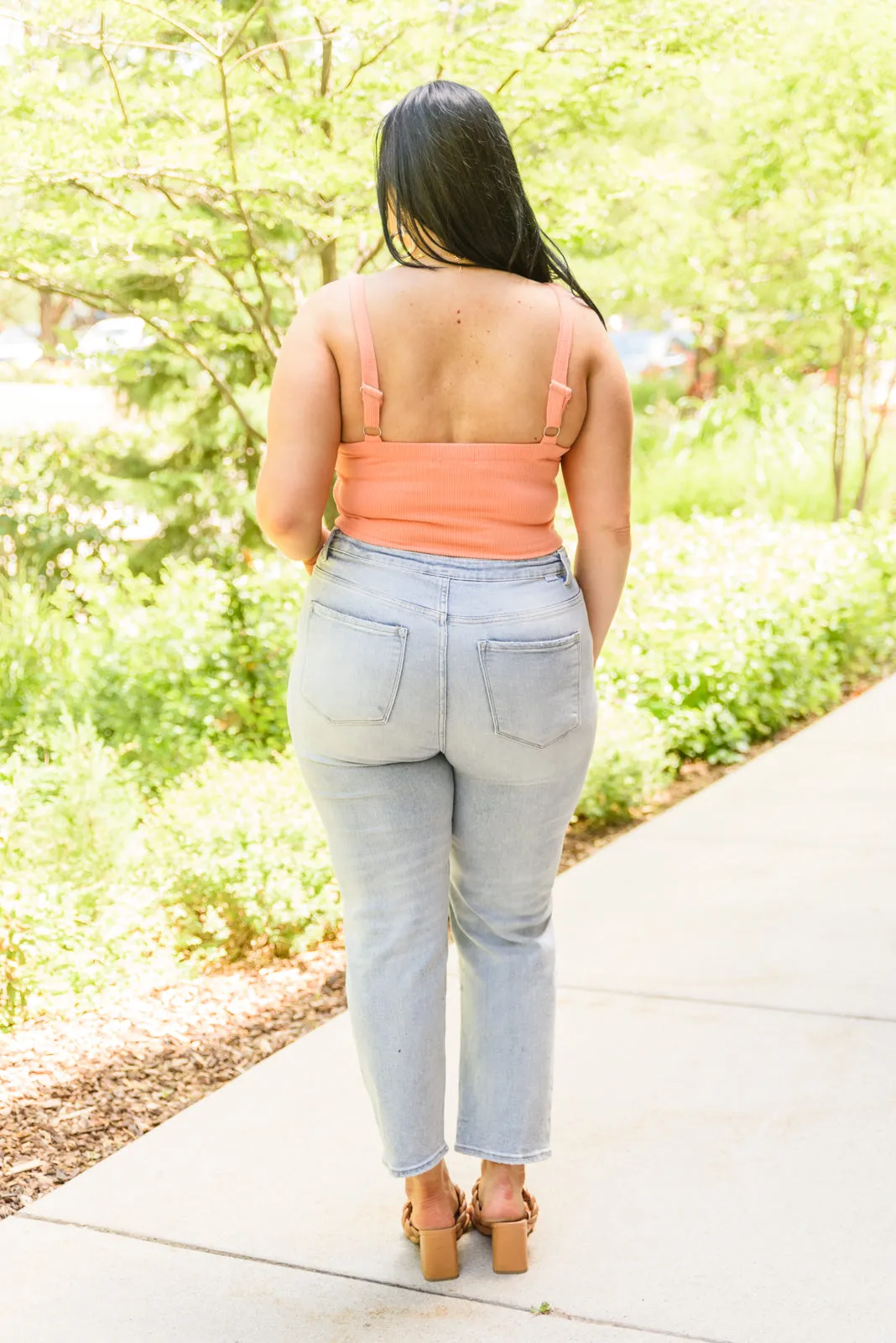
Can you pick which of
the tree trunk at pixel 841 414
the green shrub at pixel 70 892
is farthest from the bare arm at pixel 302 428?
the tree trunk at pixel 841 414

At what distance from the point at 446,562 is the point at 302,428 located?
11.4 inches

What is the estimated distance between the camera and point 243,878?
4098mm

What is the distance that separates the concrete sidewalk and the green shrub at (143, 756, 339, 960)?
1.81 ft

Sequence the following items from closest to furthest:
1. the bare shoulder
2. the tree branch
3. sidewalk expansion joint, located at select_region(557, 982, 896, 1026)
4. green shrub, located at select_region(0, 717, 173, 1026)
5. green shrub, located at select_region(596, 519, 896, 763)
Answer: the bare shoulder → sidewalk expansion joint, located at select_region(557, 982, 896, 1026) → green shrub, located at select_region(0, 717, 173, 1026) → green shrub, located at select_region(596, 519, 896, 763) → the tree branch

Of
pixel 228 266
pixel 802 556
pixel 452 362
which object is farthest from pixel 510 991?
pixel 802 556

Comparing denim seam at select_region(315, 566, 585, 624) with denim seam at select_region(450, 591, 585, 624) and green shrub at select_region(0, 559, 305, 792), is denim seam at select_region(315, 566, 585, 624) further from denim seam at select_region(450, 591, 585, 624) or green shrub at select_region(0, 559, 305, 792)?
green shrub at select_region(0, 559, 305, 792)

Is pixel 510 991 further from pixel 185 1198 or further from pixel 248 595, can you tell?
pixel 248 595

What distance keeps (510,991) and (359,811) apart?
419 millimetres

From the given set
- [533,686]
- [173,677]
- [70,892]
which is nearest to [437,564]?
[533,686]

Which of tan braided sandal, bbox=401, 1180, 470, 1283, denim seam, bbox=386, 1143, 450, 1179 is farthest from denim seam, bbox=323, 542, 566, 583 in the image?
tan braided sandal, bbox=401, 1180, 470, 1283

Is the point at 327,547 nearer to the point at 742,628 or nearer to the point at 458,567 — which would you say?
the point at 458,567

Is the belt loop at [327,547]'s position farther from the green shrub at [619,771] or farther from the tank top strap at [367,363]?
the green shrub at [619,771]

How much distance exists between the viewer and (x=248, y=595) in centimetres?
647

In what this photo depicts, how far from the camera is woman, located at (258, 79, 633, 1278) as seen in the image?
2.11 meters
